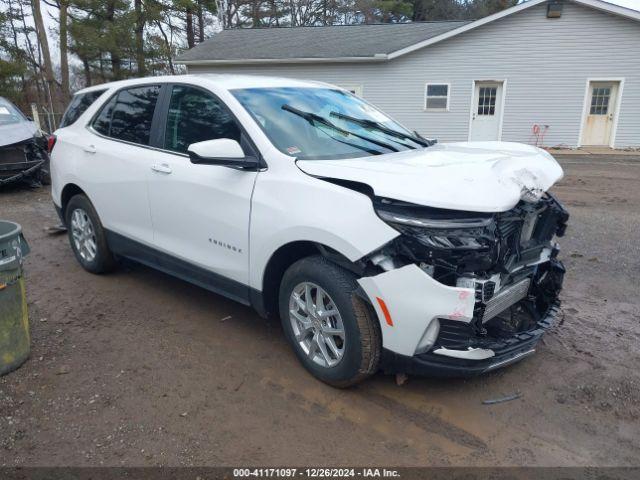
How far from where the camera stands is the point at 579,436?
2.72 metres

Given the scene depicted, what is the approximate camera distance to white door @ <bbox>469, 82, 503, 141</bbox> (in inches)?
704

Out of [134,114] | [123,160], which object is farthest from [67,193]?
[134,114]

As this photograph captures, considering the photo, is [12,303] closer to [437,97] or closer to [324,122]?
[324,122]

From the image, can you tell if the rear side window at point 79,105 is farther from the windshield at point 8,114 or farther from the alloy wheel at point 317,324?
the windshield at point 8,114

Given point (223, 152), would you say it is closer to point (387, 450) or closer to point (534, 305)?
point (387, 450)

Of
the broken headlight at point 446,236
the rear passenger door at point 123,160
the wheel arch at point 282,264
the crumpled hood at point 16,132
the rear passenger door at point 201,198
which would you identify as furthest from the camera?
the crumpled hood at point 16,132

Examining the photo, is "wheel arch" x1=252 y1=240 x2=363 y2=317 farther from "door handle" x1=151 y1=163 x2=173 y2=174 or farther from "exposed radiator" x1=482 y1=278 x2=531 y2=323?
"door handle" x1=151 y1=163 x2=173 y2=174

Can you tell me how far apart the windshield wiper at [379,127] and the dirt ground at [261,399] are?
1.76 m

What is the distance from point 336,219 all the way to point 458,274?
72 cm

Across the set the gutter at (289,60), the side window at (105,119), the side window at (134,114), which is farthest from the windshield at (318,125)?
the gutter at (289,60)

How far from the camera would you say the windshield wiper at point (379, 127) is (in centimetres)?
392

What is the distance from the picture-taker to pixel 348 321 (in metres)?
2.83

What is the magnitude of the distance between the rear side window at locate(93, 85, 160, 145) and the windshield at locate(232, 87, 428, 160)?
1.01m

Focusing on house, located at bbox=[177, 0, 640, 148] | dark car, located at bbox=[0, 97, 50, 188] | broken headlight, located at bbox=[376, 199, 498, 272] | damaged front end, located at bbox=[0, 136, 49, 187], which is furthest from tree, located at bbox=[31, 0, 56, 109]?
broken headlight, located at bbox=[376, 199, 498, 272]
